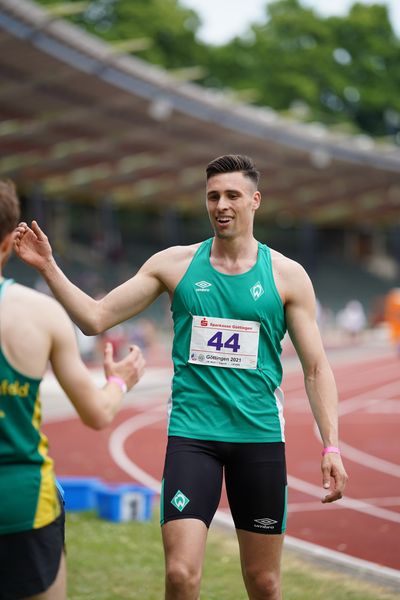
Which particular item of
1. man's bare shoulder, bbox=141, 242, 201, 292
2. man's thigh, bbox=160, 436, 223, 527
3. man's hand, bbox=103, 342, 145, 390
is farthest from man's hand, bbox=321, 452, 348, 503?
man's hand, bbox=103, 342, 145, 390

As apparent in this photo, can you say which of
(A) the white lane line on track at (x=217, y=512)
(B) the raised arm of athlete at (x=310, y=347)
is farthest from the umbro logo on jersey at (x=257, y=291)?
(A) the white lane line on track at (x=217, y=512)

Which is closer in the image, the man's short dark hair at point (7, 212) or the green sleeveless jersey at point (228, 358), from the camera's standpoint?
the man's short dark hair at point (7, 212)

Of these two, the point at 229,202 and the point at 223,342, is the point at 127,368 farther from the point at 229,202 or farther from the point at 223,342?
the point at 229,202

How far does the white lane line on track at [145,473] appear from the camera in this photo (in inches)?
360

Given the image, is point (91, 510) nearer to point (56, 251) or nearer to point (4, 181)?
point (4, 181)

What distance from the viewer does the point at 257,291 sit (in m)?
4.35

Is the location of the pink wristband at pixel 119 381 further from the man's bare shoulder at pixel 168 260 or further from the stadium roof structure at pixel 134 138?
the stadium roof structure at pixel 134 138

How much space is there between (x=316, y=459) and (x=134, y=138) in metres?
22.2

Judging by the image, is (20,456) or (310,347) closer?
(20,456)

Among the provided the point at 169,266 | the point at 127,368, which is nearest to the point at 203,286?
the point at 169,266

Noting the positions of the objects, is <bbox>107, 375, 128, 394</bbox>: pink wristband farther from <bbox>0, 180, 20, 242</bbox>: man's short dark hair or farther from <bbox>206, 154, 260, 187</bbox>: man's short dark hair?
<bbox>206, 154, 260, 187</bbox>: man's short dark hair

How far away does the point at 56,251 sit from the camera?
3938cm

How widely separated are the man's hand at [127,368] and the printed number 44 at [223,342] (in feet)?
2.49

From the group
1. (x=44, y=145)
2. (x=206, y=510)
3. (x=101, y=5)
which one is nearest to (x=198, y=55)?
(x=101, y=5)
